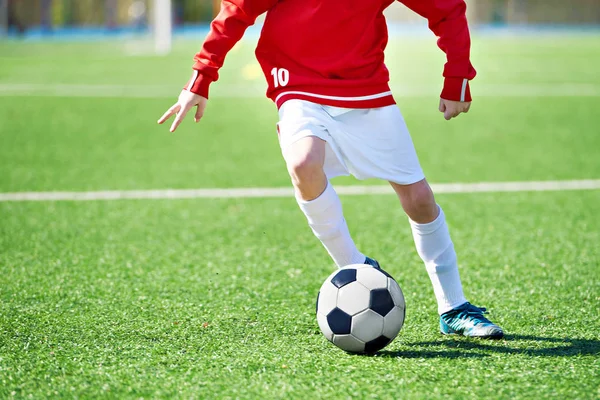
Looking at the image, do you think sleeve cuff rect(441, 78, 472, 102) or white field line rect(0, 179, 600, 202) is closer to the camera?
sleeve cuff rect(441, 78, 472, 102)

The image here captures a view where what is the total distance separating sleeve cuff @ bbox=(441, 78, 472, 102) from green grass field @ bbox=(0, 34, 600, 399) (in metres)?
0.84

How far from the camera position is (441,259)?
9.98 ft

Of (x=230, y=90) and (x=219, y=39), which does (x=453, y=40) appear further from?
(x=230, y=90)

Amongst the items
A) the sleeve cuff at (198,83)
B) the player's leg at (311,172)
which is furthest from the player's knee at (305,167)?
the sleeve cuff at (198,83)

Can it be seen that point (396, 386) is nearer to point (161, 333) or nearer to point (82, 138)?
point (161, 333)

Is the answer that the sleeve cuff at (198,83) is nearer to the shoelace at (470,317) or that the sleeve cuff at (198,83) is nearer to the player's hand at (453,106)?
the player's hand at (453,106)

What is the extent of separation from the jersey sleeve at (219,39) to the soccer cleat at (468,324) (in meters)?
1.20

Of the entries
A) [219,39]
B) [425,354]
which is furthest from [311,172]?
[425,354]

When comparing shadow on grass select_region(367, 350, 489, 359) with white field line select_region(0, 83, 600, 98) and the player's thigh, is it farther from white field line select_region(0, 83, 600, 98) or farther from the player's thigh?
white field line select_region(0, 83, 600, 98)

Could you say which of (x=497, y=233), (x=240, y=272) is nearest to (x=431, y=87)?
(x=497, y=233)

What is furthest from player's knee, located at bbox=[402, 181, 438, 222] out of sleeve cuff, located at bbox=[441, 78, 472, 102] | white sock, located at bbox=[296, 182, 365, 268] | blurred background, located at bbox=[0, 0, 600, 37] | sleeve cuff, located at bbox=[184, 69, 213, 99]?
blurred background, located at bbox=[0, 0, 600, 37]

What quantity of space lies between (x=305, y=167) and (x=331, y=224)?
26cm

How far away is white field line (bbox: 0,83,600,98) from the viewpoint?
37.5ft

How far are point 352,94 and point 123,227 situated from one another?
2.24 metres
